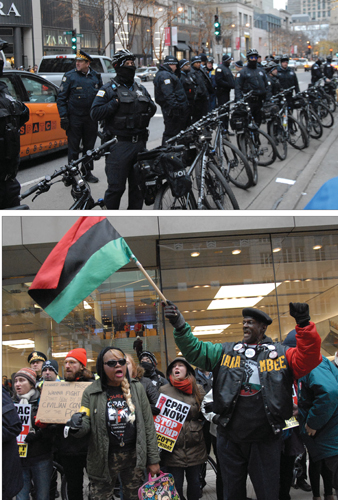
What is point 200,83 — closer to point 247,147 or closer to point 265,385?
point 247,147

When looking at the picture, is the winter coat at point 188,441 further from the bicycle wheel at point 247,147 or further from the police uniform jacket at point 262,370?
the bicycle wheel at point 247,147

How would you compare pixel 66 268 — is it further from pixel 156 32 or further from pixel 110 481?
pixel 156 32

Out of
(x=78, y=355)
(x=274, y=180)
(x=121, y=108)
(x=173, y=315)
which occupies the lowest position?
(x=78, y=355)

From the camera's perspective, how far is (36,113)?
8.68 metres

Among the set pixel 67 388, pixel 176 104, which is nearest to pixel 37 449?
pixel 67 388

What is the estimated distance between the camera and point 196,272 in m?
9.12

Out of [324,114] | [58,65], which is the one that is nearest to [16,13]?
[58,65]

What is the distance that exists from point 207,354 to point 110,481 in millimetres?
1328

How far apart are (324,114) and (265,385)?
12152 mm

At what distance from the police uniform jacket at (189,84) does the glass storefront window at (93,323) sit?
3.29m

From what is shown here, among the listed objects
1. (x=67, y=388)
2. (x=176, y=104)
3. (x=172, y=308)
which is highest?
(x=176, y=104)

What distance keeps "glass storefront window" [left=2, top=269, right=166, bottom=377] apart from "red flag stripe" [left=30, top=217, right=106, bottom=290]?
5005 mm

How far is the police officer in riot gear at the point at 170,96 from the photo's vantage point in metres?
Result: 8.47

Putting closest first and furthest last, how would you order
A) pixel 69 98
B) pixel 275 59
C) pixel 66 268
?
1. pixel 66 268
2. pixel 69 98
3. pixel 275 59
